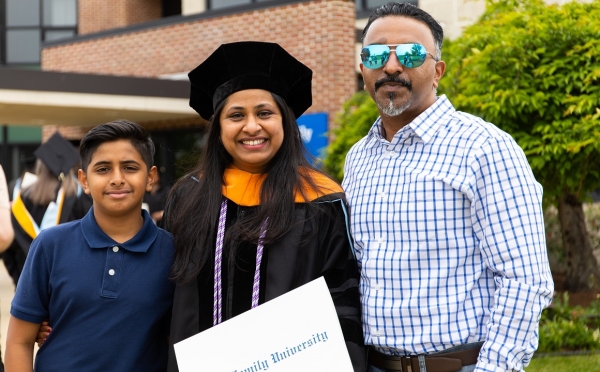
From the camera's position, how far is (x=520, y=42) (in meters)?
5.82

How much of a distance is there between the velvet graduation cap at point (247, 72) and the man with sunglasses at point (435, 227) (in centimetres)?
29

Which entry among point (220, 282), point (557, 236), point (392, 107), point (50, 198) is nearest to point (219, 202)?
point (220, 282)

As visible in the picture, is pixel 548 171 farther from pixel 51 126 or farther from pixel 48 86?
pixel 51 126

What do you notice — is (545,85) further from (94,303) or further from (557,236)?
(94,303)

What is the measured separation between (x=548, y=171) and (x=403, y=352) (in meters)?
3.83

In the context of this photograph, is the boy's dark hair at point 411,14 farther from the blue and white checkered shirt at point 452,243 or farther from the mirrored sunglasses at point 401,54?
the blue and white checkered shirt at point 452,243

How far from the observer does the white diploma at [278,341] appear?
2.37m

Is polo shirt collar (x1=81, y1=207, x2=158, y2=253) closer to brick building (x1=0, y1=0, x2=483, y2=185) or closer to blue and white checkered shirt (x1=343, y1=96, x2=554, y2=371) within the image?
blue and white checkered shirt (x1=343, y1=96, x2=554, y2=371)

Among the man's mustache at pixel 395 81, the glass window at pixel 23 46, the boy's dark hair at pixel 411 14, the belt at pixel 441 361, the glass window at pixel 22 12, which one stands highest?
the glass window at pixel 22 12

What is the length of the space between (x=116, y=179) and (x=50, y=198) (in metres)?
4.09

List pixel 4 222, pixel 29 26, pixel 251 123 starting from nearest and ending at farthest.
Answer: pixel 251 123, pixel 4 222, pixel 29 26

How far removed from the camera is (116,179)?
8.76 ft

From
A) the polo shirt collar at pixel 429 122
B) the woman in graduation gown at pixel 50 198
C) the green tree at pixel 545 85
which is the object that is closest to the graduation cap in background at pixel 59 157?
the woman in graduation gown at pixel 50 198

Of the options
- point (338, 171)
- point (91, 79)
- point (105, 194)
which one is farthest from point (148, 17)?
point (105, 194)
